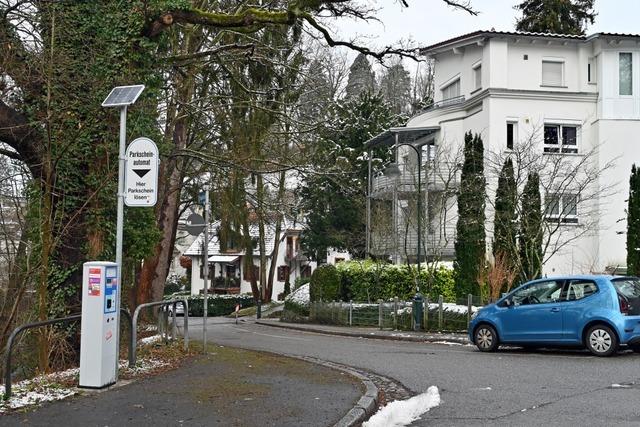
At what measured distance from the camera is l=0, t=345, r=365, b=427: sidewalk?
7566mm

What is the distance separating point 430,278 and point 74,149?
20788mm

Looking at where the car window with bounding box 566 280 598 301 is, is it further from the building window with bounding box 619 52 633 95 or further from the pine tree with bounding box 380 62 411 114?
the pine tree with bounding box 380 62 411 114

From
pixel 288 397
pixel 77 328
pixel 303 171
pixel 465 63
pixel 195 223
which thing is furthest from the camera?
pixel 465 63

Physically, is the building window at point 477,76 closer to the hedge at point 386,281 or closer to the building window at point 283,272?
the hedge at point 386,281

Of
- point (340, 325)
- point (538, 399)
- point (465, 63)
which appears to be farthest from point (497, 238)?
point (538, 399)

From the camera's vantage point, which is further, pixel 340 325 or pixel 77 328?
pixel 340 325

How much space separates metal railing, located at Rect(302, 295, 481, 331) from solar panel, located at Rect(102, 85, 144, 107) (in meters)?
15.0

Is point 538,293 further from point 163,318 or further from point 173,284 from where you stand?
point 173,284

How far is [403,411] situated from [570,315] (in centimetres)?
704

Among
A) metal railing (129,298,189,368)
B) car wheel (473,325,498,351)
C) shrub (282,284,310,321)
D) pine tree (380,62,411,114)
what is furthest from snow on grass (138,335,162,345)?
pine tree (380,62,411,114)

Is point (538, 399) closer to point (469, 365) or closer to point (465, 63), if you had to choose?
point (469, 365)

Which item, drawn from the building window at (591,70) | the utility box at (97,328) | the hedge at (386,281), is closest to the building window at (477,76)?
the building window at (591,70)

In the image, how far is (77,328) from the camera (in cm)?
1184

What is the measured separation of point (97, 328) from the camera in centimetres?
912
